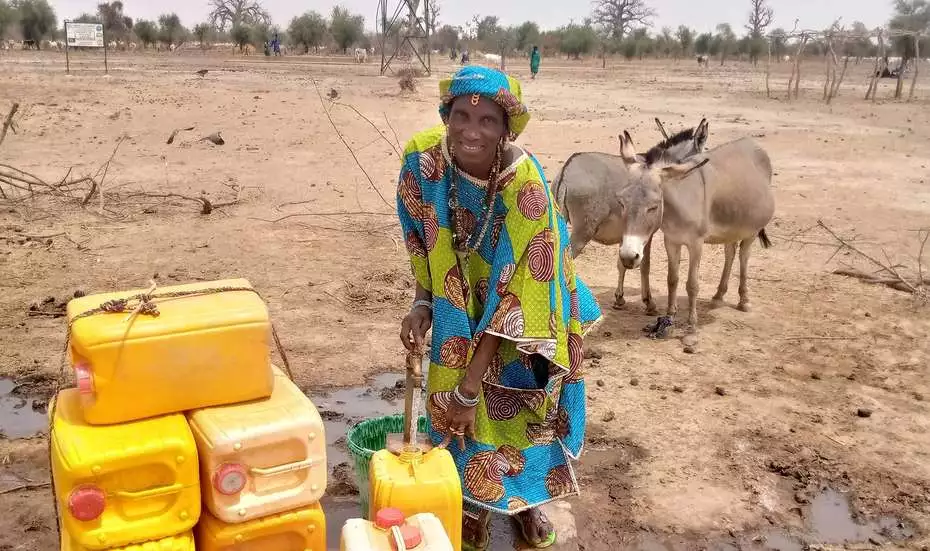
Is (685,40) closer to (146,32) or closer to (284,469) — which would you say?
(146,32)

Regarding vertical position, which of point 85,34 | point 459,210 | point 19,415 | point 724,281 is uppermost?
point 85,34

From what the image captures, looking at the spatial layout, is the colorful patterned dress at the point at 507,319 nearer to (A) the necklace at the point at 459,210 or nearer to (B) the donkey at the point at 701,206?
(A) the necklace at the point at 459,210

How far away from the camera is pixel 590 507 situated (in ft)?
11.2

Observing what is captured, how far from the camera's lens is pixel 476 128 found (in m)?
2.53

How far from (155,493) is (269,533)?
1.15ft

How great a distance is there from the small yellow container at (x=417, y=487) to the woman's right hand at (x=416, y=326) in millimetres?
506

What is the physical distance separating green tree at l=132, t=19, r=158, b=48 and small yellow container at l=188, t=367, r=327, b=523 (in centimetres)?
5498

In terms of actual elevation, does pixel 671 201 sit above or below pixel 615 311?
above

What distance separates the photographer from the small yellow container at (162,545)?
6.85 ft

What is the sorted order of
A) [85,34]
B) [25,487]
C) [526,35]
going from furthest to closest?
[526,35]
[85,34]
[25,487]

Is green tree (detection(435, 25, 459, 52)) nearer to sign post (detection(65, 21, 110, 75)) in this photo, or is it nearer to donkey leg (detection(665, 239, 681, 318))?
sign post (detection(65, 21, 110, 75))

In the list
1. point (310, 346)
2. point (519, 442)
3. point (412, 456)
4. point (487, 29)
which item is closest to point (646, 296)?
point (310, 346)

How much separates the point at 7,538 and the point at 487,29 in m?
77.6

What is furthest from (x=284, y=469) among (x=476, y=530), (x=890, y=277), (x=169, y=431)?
(x=890, y=277)
